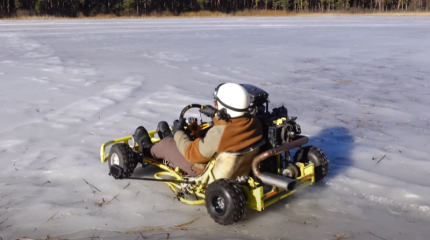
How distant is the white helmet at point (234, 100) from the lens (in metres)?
3.69

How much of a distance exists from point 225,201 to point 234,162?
1.32 feet

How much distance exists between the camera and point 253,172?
3840 millimetres

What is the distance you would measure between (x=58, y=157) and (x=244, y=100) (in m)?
2.86

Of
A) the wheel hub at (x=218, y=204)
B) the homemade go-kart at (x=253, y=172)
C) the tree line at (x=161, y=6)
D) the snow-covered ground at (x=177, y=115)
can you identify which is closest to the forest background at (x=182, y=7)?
the tree line at (x=161, y=6)

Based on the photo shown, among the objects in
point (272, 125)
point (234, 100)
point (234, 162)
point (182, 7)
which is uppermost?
point (182, 7)

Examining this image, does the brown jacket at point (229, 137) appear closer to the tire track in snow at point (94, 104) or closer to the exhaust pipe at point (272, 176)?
the exhaust pipe at point (272, 176)

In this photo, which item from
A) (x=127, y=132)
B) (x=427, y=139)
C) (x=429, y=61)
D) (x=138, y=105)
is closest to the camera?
(x=427, y=139)

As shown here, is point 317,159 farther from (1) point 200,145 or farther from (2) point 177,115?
(2) point 177,115

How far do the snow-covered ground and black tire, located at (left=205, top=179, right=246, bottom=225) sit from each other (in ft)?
0.52

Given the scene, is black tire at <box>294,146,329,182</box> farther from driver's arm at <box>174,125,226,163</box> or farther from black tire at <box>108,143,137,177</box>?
black tire at <box>108,143,137,177</box>

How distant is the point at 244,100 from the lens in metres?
3.71

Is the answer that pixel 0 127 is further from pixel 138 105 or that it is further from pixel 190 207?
pixel 190 207

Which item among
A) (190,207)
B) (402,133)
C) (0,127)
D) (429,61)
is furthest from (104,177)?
(429,61)

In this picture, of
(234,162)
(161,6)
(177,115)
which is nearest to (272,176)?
(234,162)
